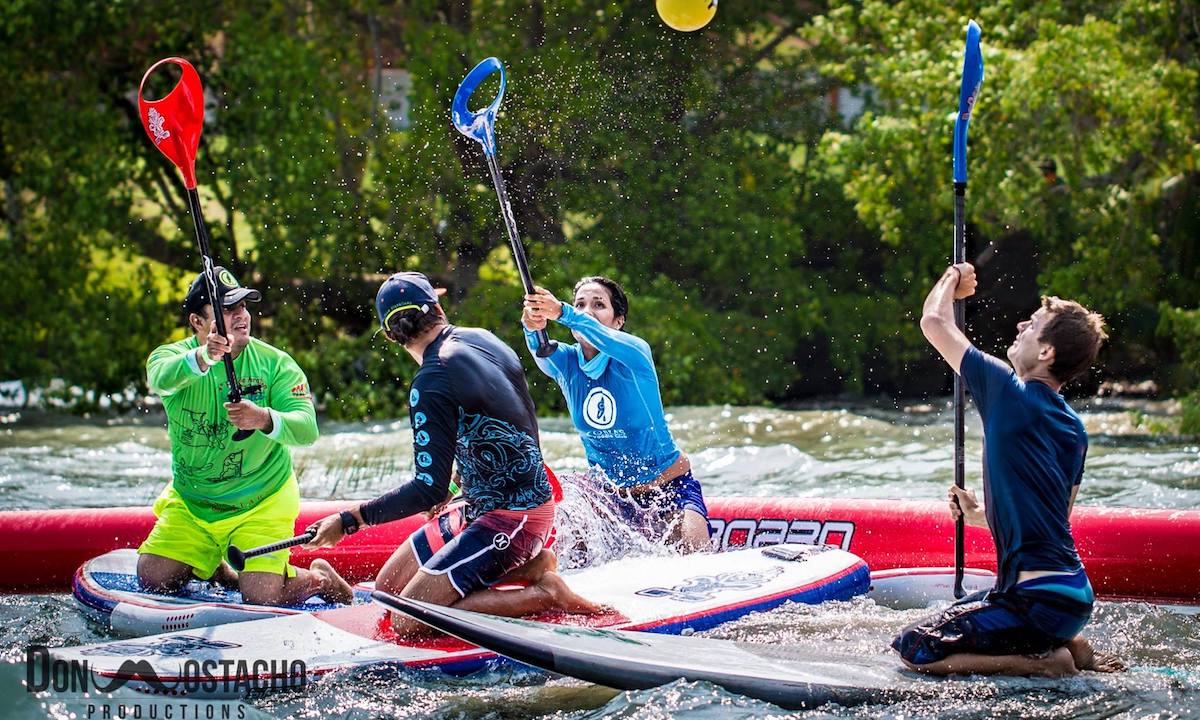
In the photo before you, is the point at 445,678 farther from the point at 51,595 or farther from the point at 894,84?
the point at 894,84

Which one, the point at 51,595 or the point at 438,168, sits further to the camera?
Answer: the point at 438,168

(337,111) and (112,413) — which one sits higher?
(337,111)

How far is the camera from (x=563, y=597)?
5141mm

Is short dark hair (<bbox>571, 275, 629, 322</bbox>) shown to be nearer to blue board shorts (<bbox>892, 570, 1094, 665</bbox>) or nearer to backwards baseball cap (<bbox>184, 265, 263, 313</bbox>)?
backwards baseball cap (<bbox>184, 265, 263, 313</bbox>)

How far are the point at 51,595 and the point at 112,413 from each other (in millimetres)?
7705

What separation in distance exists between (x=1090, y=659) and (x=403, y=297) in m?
2.61

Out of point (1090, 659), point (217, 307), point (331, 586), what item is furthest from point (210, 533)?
point (1090, 659)

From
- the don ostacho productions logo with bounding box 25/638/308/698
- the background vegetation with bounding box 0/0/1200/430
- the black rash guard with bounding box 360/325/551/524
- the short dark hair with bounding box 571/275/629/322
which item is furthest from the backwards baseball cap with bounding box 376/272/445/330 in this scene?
the background vegetation with bounding box 0/0/1200/430

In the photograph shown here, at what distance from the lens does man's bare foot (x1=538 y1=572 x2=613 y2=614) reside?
5113 mm

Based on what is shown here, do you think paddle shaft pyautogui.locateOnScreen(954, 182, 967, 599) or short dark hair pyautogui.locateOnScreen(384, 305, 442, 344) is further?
short dark hair pyautogui.locateOnScreen(384, 305, 442, 344)

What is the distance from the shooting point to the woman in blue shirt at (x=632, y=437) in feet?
20.3

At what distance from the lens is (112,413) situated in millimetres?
13805

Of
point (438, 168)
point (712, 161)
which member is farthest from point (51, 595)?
point (712, 161)

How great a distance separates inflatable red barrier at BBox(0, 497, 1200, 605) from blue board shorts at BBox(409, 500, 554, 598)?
1890 millimetres
